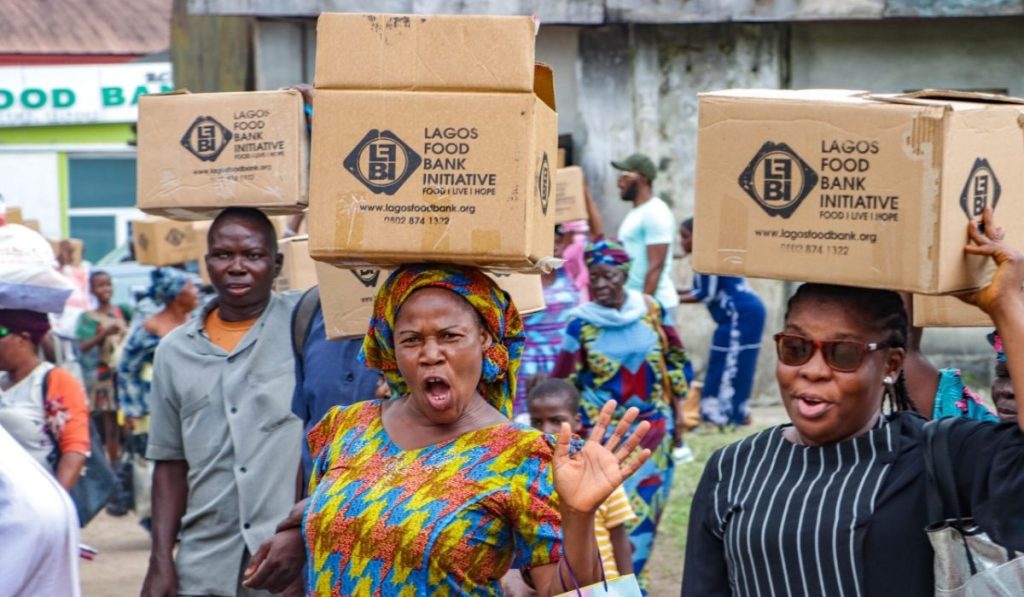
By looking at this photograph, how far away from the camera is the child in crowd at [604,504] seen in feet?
20.4

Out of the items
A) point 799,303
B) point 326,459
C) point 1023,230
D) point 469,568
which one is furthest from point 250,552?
point 1023,230

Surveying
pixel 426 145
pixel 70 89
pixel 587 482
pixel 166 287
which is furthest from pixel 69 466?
pixel 70 89

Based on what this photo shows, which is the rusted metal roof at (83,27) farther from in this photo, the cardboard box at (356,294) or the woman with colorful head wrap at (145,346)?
A: the cardboard box at (356,294)

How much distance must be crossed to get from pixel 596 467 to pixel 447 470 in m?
0.44

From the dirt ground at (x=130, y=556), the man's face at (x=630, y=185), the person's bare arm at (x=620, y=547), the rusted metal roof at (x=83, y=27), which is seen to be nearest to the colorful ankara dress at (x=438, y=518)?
the person's bare arm at (x=620, y=547)

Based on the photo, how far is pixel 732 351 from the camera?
41.4 ft

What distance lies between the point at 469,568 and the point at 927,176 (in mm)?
1280

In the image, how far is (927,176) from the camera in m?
3.17

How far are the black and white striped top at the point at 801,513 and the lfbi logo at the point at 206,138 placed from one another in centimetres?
255

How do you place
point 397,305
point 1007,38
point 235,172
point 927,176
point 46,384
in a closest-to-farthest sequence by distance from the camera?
point 927,176
point 397,305
point 235,172
point 46,384
point 1007,38

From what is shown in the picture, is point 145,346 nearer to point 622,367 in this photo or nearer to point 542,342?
point 542,342

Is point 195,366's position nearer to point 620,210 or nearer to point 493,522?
point 493,522

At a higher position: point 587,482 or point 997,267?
point 997,267

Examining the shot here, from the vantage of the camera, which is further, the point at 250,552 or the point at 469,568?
the point at 250,552
